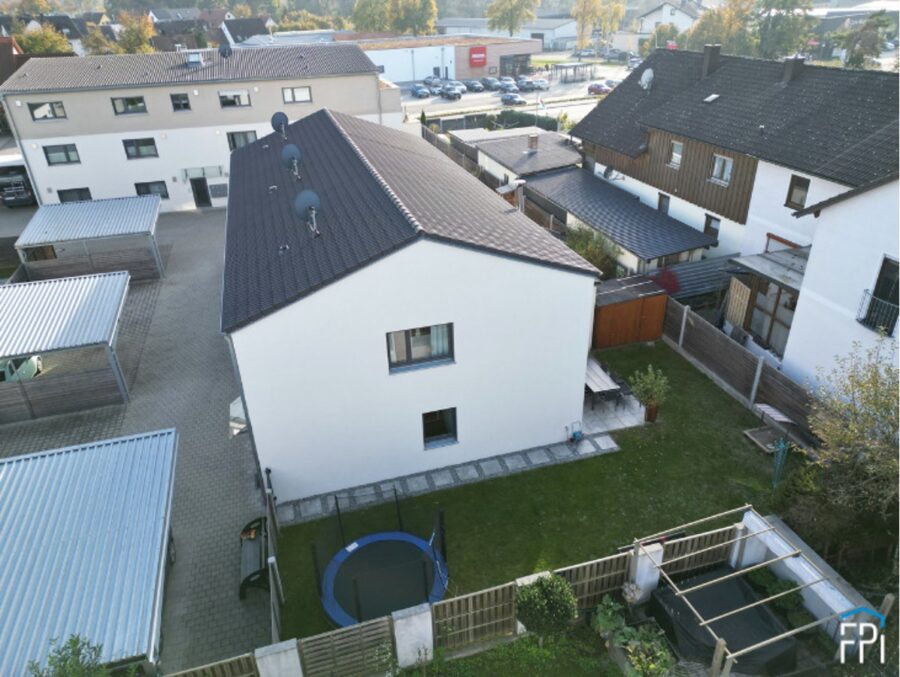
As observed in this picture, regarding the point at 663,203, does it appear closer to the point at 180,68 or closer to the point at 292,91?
the point at 292,91

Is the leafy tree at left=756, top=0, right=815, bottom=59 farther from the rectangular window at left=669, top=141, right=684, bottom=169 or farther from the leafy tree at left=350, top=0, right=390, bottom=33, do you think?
the rectangular window at left=669, top=141, right=684, bottom=169

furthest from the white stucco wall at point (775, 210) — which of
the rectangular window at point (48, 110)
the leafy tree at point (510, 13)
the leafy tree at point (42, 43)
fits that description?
the leafy tree at point (510, 13)

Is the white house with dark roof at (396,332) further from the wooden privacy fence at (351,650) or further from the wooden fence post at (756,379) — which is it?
the wooden privacy fence at (351,650)

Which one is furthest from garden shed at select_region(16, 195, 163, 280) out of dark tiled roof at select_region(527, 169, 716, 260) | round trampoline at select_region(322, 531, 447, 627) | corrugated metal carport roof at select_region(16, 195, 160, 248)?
round trampoline at select_region(322, 531, 447, 627)

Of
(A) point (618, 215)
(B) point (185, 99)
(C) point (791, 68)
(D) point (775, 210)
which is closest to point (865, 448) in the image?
(D) point (775, 210)

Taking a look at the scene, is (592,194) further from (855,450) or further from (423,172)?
(855,450)

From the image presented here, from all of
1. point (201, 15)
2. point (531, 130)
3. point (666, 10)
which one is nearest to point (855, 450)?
point (531, 130)
